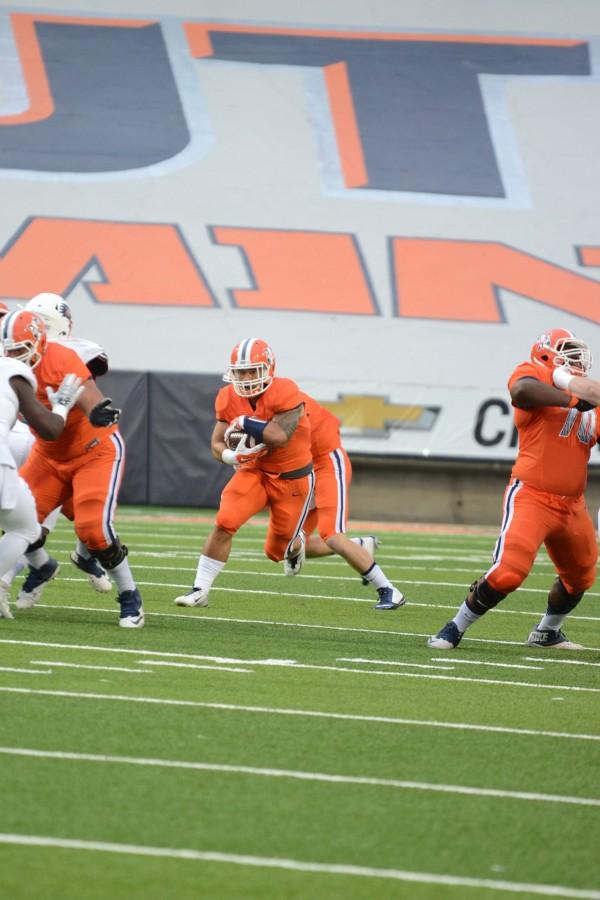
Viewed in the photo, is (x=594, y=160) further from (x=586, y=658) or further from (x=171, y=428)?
(x=586, y=658)

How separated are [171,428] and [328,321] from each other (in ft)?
9.26

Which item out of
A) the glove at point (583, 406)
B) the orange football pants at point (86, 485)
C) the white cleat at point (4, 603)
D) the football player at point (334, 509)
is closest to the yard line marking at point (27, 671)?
the white cleat at point (4, 603)

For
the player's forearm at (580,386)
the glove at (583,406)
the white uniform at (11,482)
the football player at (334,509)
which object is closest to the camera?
the player's forearm at (580,386)

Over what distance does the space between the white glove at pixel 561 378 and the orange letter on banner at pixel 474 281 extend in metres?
13.7

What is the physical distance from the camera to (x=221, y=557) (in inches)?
375

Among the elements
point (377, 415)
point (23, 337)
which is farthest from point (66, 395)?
point (377, 415)

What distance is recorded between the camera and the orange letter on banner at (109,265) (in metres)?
21.2

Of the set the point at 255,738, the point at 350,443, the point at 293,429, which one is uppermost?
the point at 255,738

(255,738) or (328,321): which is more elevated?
(255,738)

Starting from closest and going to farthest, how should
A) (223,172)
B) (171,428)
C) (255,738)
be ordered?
(255,738), (171,428), (223,172)

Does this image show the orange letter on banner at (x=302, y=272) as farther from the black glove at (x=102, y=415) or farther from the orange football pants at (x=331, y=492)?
the black glove at (x=102, y=415)

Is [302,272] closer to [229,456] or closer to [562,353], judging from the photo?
[229,456]

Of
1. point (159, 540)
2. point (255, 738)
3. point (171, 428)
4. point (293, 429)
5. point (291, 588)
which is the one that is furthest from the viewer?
point (171, 428)

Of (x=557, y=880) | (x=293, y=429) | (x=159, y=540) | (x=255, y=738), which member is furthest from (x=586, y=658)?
(x=159, y=540)
